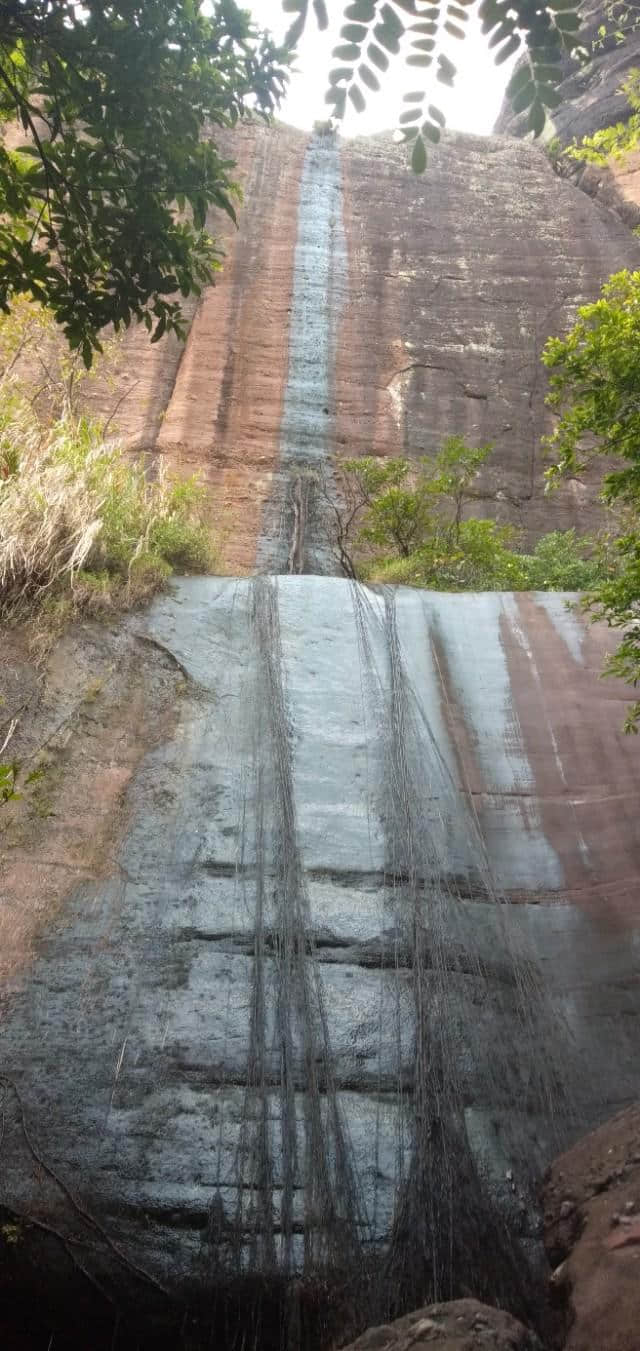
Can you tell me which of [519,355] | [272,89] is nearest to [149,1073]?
[272,89]

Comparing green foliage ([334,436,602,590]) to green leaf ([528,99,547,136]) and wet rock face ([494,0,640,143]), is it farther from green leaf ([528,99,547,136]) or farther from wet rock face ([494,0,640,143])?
wet rock face ([494,0,640,143])

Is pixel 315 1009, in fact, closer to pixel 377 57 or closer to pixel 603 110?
pixel 377 57

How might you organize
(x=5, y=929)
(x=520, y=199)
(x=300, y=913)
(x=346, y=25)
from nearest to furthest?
(x=346, y=25), (x=5, y=929), (x=300, y=913), (x=520, y=199)

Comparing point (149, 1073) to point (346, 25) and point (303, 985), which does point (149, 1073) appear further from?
point (346, 25)

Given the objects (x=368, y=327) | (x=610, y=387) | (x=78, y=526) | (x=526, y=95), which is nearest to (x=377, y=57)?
(x=526, y=95)

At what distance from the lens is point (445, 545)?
7816 mm

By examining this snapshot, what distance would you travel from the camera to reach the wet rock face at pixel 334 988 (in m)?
3.38

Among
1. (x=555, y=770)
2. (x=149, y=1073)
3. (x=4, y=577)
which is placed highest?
(x=4, y=577)

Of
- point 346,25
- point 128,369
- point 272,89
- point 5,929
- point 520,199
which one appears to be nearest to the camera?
point 346,25

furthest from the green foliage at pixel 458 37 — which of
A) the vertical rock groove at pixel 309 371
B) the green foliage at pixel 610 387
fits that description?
the vertical rock groove at pixel 309 371

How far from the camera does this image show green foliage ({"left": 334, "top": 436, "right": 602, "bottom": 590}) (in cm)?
759

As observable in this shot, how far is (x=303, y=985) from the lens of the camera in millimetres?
4102

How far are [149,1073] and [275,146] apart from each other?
13071mm

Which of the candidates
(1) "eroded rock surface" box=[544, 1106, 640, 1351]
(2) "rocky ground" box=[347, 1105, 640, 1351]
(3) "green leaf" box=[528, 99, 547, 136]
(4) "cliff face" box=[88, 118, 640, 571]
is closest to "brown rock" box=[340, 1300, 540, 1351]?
(2) "rocky ground" box=[347, 1105, 640, 1351]
